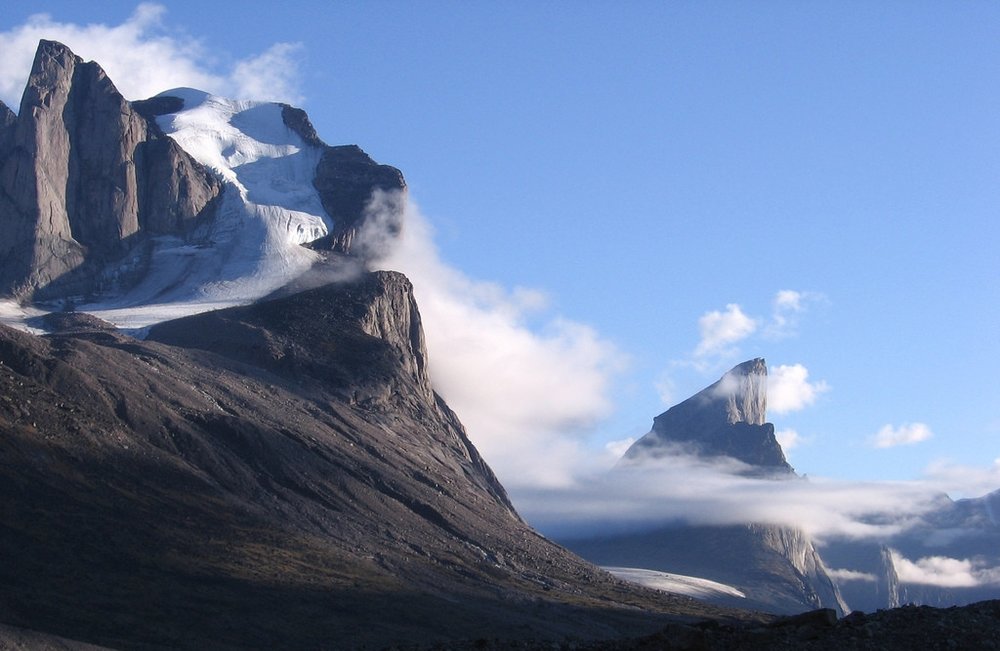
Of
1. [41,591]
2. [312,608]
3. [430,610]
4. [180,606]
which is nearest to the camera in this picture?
[41,591]

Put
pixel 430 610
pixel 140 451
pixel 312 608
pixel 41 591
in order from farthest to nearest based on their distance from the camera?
pixel 140 451 → pixel 430 610 → pixel 312 608 → pixel 41 591

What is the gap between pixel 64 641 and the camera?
100 metres

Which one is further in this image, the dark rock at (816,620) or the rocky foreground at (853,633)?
the dark rock at (816,620)

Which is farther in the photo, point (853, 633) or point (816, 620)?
point (816, 620)

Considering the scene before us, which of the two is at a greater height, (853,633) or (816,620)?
(816,620)

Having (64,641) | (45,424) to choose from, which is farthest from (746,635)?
(45,424)

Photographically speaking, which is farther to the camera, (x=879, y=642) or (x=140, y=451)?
(x=140, y=451)

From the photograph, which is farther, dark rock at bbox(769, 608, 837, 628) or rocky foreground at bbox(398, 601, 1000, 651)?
dark rock at bbox(769, 608, 837, 628)

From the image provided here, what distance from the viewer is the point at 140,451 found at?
19475 cm

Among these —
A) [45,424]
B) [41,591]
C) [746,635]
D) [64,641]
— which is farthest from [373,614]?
[746,635]

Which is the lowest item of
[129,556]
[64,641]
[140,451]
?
[64,641]

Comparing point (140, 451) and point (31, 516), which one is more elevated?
point (140, 451)

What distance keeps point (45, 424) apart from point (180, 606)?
149 ft

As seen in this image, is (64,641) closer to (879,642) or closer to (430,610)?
(879,642)
